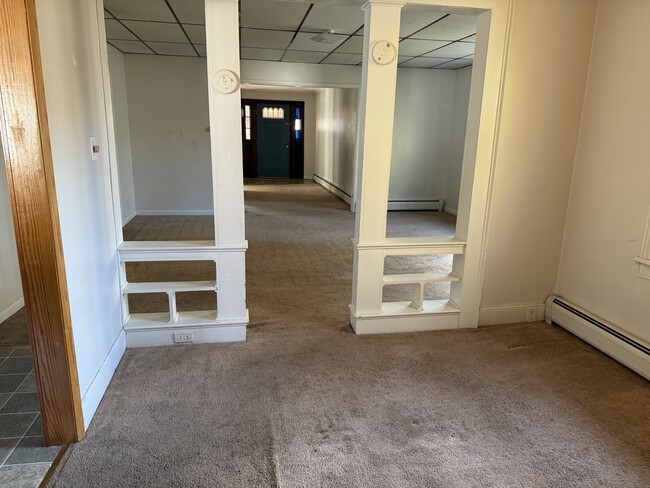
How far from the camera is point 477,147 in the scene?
→ 2.85 metres

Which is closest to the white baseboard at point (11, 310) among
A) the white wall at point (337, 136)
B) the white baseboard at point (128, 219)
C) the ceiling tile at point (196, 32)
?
the white baseboard at point (128, 219)

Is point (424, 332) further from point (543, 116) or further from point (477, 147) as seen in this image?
point (543, 116)

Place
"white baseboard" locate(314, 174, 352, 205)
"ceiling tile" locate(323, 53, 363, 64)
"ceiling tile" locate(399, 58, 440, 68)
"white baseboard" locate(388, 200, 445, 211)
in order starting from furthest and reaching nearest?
"white baseboard" locate(314, 174, 352, 205), "white baseboard" locate(388, 200, 445, 211), "ceiling tile" locate(399, 58, 440, 68), "ceiling tile" locate(323, 53, 363, 64)

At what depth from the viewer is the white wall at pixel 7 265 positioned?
10.2ft

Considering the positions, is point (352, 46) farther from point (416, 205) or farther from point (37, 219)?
point (37, 219)

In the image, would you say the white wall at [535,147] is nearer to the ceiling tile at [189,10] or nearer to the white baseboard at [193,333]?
the white baseboard at [193,333]

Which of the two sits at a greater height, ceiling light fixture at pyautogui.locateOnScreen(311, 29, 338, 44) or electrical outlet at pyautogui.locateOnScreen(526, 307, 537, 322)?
ceiling light fixture at pyautogui.locateOnScreen(311, 29, 338, 44)

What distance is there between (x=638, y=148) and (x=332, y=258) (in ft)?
9.64

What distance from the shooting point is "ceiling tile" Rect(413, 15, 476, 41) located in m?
4.23

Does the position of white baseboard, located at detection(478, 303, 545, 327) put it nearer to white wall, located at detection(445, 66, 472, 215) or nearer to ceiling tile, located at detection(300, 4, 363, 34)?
ceiling tile, located at detection(300, 4, 363, 34)

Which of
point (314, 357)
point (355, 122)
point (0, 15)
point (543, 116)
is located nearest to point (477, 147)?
point (543, 116)

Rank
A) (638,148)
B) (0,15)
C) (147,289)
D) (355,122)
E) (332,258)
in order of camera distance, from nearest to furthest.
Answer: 1. (0,15)
2. (638,148)
3. (147,289)
4. (332,258)
5. (355,122)

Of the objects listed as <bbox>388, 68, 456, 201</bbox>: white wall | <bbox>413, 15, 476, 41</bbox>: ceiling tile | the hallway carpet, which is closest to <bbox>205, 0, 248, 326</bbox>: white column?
the hallway carpet

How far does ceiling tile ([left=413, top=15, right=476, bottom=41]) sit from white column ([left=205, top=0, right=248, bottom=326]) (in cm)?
263
